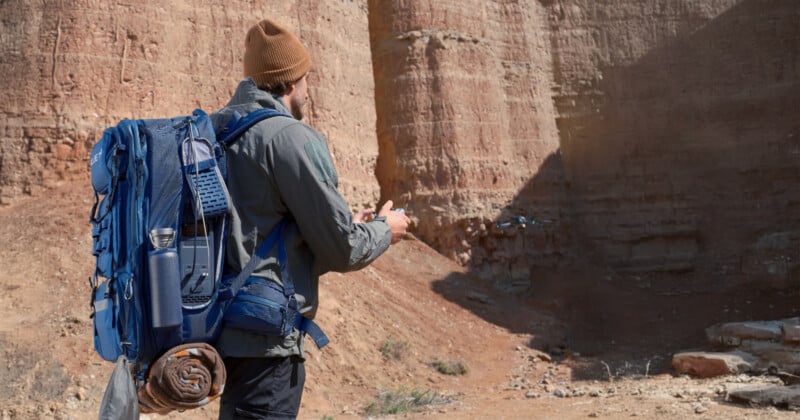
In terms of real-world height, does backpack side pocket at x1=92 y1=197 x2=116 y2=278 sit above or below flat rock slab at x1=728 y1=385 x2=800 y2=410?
above

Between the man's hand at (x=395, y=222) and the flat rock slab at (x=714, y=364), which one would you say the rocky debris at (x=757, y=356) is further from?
the man's hand at (x=395, y=222)

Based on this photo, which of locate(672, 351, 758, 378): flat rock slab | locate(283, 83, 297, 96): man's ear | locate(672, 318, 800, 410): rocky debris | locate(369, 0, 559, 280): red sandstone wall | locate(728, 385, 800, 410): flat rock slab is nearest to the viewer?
locate(283, 83, 297, 96): man's ear

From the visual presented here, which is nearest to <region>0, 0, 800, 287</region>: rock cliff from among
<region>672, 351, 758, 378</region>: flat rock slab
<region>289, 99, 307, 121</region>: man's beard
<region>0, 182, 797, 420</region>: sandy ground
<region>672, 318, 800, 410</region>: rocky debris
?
<region>0, 182, 797, 420</region>: sandy ground

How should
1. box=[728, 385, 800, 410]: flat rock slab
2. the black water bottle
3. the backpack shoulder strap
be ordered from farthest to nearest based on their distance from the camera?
box=[728, 385, 800, 410]: flat rock slab
the backpack shoulder strap
the black water bottle

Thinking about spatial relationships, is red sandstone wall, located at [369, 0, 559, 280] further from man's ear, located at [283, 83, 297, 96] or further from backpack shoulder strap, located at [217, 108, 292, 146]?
backpack shoulder strap, located at [217, 108, 292, 146]

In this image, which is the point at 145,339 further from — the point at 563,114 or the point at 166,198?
the point at 563,114

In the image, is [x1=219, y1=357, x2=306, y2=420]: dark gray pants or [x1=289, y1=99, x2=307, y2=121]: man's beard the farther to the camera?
[x1=289, y1=99, x2=307, y2=121]: man's beard

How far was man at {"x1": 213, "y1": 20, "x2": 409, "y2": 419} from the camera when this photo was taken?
2.68 metres

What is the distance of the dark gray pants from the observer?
268cm

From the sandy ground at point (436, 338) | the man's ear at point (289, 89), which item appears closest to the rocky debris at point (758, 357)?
the sandy ground at point (436, 338)

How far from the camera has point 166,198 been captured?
2.64m

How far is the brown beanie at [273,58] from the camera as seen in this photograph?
3.00 m

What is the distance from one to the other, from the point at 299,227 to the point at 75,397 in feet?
21.6

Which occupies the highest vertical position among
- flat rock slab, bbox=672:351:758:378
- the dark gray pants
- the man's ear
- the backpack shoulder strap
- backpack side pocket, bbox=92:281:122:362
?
the man's ear
